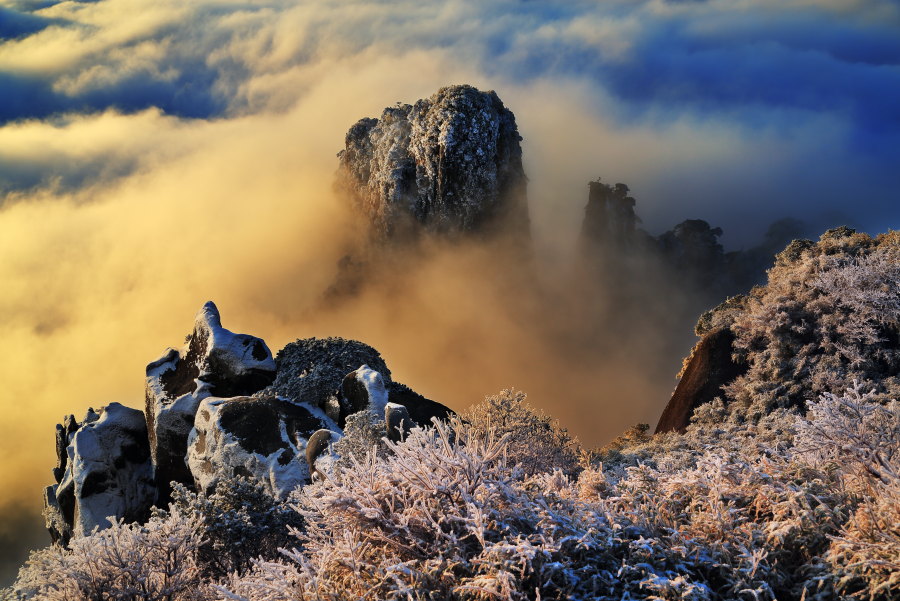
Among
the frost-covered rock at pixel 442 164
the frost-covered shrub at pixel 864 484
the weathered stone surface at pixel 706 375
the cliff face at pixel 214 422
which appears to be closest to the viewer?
the frost-covered shrub at pixel 864 484

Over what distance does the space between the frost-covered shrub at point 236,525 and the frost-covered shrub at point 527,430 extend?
4.32 meters

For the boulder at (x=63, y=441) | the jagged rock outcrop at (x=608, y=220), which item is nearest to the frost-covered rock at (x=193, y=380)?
the boulder at (x=63, y=441)

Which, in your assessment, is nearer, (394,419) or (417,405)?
(394,419)

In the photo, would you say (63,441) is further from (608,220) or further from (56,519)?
(608,220)

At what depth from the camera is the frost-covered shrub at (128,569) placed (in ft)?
26.9

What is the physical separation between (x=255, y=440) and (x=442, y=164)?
56.9 metres

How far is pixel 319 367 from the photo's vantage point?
1917cm

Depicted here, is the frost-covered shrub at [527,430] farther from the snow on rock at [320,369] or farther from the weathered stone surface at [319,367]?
the weathered stone surface at [319,367]

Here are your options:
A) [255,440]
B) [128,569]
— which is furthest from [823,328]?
[128,569]

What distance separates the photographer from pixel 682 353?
94.7 m

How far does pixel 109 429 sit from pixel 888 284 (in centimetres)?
1959

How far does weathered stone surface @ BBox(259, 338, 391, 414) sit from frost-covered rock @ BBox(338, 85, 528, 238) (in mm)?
48536

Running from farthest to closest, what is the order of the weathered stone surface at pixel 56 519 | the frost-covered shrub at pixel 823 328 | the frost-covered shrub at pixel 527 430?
the weathered stone surface at pixel 56 519 → the frost-covered shrub at pixel 823 328 → the frost-covered shrub at pixel 527 430

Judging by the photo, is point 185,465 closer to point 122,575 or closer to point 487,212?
point 122,575
